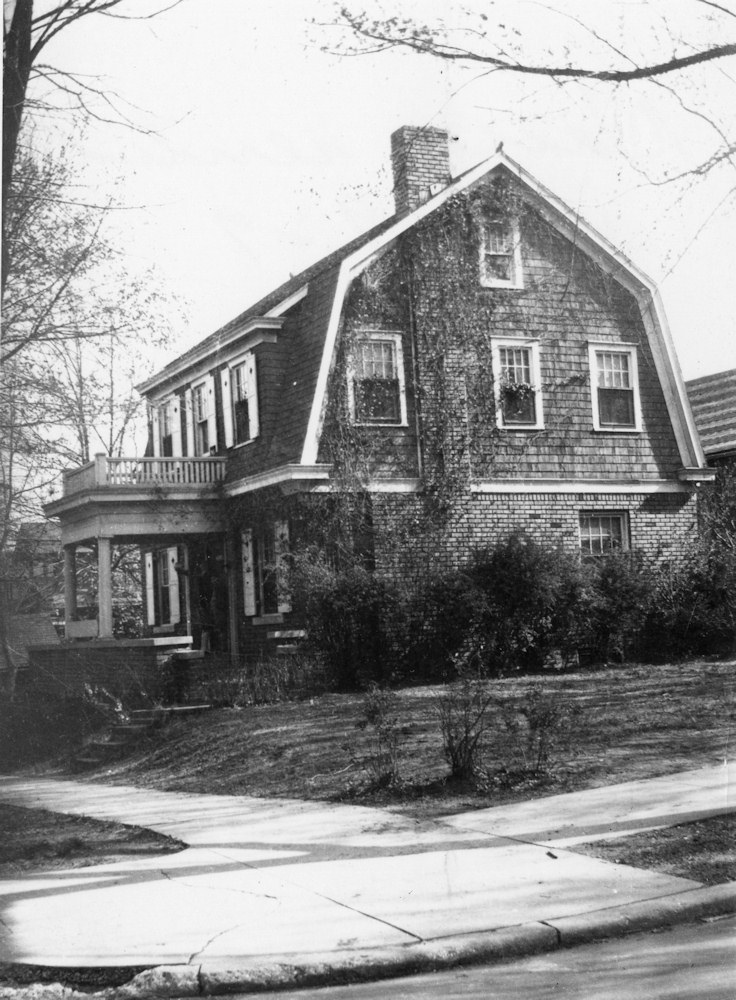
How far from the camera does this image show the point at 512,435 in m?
9.58

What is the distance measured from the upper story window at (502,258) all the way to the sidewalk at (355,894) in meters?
4.40

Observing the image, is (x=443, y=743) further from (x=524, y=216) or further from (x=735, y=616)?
(x=524, y=216)

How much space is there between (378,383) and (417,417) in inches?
18.9

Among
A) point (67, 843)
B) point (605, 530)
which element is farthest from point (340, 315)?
point (67, 843)

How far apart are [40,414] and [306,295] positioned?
4119mm

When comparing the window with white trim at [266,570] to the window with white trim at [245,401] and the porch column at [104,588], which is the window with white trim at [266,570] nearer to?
the window with white trim at [245,401]

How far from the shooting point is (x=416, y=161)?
830cm

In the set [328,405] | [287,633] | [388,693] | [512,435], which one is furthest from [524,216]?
[287,633]

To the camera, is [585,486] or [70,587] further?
[585,486]

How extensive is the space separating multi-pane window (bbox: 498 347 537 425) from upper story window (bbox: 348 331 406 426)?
0.97 metres

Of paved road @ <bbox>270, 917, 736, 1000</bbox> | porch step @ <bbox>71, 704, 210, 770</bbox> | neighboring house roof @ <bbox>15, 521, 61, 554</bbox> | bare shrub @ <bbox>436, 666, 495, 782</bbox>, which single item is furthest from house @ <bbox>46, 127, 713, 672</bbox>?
paved road @ <bbox>270, 917, 736, 1000</bbox>

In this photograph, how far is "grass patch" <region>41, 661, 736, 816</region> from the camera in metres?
8.11

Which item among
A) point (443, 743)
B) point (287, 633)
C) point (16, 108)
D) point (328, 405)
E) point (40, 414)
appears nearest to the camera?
point (16, 108)

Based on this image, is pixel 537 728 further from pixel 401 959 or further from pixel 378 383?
pixel 401 959
